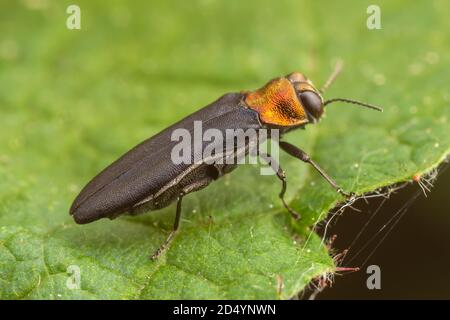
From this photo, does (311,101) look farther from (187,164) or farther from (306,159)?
(187,164)

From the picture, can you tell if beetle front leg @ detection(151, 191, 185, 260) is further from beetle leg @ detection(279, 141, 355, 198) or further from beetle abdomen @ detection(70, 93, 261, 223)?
beetle leg @ detection(279, 141, 355, 198)

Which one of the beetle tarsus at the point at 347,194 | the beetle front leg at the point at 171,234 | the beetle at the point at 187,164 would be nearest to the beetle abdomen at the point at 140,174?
the beetle at the point at 187,164

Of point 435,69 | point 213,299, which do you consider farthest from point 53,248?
point 435,69

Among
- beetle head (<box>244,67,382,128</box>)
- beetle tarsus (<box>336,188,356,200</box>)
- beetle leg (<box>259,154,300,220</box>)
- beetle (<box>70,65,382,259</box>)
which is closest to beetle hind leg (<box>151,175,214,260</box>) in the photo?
beetle (<box>70,65,382,259</box>)

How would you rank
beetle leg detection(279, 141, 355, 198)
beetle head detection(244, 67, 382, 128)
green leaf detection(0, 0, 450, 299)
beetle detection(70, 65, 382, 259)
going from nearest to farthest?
green leaf detection(0, 0, 450, 299)
beetle detection(70, 65, 382, 259)
beetle leg detection(279, 141, 355, 198)
beetle head detection(244, 67, 382, 128)

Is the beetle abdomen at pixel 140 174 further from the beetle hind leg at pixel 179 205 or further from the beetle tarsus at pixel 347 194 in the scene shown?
the beetle tarsus at pixel 347 194

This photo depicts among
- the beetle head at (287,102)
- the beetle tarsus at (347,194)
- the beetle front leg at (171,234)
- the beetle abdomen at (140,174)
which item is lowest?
the beetle front leg at (171,234)

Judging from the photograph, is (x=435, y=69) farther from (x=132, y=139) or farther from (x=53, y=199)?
(x=53, y=199)
